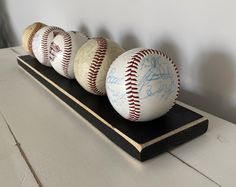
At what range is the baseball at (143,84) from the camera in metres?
0.41

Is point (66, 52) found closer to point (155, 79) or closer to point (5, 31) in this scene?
point (155, 79)

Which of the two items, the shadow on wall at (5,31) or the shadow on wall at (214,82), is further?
the shadow on wall at (5,31)

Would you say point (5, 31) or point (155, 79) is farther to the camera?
point (5, 31)

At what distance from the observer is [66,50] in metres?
0.60

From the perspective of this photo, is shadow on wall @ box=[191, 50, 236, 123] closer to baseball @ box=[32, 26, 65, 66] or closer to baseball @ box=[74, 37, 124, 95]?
baseball @ box=[74, 37, 124, 95]

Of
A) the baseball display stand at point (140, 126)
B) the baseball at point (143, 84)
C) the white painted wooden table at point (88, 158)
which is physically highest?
the baseball at point (143, 84)

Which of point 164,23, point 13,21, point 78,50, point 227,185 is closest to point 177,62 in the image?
point 164,23

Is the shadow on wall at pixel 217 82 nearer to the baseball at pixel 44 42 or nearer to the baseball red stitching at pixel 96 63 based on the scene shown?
the baseball red stitching at pixel 96 63

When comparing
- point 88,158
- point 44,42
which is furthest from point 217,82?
point 44,42

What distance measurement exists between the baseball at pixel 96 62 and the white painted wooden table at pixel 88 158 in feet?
0.23

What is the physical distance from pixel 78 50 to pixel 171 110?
23 cm

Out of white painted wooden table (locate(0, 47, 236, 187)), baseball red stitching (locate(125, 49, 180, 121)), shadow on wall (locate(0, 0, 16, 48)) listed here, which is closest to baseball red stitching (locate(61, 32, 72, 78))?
white painted wooden table (locate(0, 47, 236, 187))

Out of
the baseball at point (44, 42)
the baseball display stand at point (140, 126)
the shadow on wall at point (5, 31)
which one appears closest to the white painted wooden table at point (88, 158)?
the baseball display stand at point (140, 126)

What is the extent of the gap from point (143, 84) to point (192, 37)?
0.21 m
